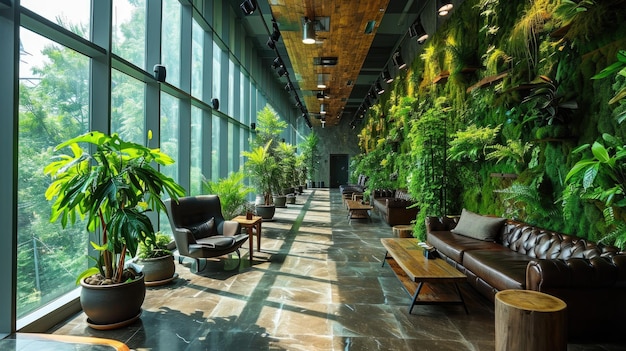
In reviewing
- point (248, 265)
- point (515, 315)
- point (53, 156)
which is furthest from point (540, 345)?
point (53, 156)

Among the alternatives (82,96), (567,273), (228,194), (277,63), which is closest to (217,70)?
(277,63)

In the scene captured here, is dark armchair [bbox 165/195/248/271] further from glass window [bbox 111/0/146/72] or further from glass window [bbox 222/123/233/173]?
glass window [bbox 222/123/233/173]

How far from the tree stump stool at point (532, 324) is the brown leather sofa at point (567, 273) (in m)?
0.46

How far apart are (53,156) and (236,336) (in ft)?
7.77

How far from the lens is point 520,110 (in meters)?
4.46

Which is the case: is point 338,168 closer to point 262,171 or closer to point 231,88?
point 231,88

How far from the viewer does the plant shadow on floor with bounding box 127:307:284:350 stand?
2721mm

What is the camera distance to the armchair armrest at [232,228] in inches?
208

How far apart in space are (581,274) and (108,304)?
3720mm

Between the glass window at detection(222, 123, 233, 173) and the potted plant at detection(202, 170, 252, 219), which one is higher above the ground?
the glass window at detection(222, 123, 233, 173)

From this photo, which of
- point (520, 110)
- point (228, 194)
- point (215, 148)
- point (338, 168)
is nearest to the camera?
point (520, 110)

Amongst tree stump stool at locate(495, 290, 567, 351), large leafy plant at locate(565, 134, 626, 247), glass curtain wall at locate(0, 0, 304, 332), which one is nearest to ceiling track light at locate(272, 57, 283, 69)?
glass curtain wall at locate(0, 0, 304, 332)

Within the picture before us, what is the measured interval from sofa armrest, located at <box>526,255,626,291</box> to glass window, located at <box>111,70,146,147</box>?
4.72 metres

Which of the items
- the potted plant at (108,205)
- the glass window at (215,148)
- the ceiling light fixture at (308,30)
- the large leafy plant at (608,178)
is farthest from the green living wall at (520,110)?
the glass window at (215,148)
